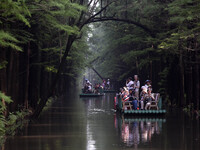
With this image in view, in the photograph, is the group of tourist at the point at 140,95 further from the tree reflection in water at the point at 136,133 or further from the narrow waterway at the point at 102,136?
the tree reflection in water at the point at 136,133

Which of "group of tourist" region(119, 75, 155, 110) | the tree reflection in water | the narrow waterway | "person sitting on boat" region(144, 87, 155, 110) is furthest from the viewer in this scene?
"group of tourist" region(119, 75, 155, 110)

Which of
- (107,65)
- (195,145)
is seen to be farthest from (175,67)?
(107,65)

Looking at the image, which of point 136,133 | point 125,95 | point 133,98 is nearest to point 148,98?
point 133,98

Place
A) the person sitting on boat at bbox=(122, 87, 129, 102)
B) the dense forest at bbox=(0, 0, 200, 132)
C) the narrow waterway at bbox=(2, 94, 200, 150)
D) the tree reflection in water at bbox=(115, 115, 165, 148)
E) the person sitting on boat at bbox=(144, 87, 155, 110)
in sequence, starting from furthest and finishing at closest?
the person sitting on boat at bbox=(122, 87, 129, 102), the person sitting on boat at bbox=(144, 87, 155, 110), the dense forest at bbox=(0, 0, 200, 132), the tree reflection in water at bbox=(115, 115, 165, 148), the narrow waterway at bbox=(2, 94, 200, 150)

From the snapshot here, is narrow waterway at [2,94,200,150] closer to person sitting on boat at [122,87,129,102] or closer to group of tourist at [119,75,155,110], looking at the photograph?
group of tourist at [119,75,155,110]

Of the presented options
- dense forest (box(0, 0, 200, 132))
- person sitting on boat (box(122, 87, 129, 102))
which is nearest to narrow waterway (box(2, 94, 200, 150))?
dense forest (box(0, 0, 200, 132))

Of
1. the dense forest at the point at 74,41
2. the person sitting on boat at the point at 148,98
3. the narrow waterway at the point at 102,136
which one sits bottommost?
the narrow waterway at the point at 102,136

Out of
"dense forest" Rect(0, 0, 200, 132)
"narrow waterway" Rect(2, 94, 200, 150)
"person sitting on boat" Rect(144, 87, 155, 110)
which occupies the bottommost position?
"narrow waterway" Rect(2, 94, 200, 150)

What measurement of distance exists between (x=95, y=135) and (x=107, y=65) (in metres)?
64.0

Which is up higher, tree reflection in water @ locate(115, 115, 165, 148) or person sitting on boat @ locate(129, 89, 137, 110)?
person sitting on boat @ locate(129, 89, 137, 110)

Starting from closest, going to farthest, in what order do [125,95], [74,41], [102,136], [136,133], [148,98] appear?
[102,136], [136,133], [148,98], [125,95], [74,41]

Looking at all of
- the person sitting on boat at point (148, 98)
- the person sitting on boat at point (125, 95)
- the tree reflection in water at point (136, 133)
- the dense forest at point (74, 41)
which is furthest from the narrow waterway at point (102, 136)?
the person sitting on boat at point (125, 95)

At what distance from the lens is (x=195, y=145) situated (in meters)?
14.5

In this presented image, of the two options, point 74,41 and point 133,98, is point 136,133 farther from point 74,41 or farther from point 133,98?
point 74,41
